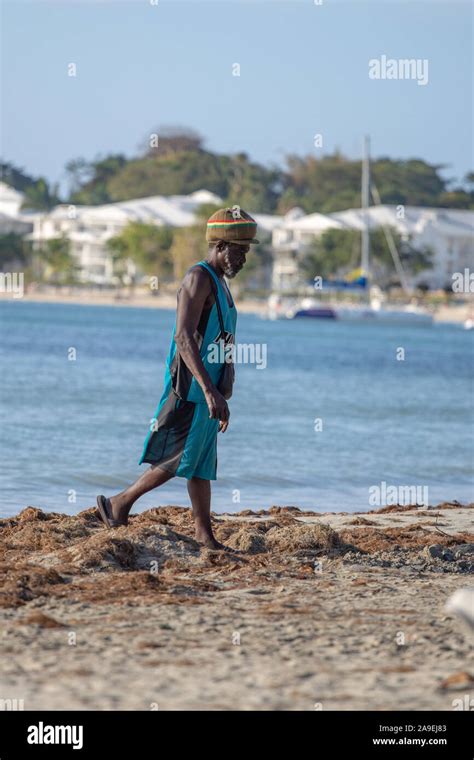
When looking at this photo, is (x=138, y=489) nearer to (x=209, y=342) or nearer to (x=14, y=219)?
(x=209, y=342)

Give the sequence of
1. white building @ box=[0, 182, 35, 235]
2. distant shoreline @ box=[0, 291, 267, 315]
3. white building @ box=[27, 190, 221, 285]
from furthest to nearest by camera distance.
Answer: white building @ box=[0, 182, 35, 235], white building @ box=[27, 190, 221, 285], distant shoreline @ box=[0, 291, 267, 315]

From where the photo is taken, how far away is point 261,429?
2044 centimetres

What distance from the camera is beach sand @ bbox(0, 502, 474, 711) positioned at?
5137mm

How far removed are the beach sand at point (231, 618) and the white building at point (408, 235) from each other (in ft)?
347

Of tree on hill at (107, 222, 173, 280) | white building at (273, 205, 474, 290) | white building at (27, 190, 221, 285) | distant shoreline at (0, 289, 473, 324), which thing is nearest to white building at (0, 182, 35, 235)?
white building at (27, 190, 221, 285)

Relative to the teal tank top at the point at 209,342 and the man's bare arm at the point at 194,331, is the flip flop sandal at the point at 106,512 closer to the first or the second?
the teal tank top at the point at 209,342

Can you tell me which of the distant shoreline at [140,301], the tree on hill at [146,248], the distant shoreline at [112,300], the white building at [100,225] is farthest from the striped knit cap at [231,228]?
the white building at [100,225]

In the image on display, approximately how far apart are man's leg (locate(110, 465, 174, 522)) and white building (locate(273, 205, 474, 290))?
106 m

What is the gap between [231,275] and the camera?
25.4 ft

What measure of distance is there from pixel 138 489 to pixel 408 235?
110777 millimetres

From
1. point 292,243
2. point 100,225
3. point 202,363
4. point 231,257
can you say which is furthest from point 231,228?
point 100,225

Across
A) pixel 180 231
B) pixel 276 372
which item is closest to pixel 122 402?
pixel 276 372

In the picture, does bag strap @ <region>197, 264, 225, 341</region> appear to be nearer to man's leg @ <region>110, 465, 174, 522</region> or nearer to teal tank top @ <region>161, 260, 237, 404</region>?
teal tank top @ <region>161, 260, 237, 404</region>

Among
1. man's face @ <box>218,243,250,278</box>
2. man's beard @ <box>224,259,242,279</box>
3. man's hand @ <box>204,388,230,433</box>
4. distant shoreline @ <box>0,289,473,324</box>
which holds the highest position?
man's face @ <box>218,243,250,278</box>
